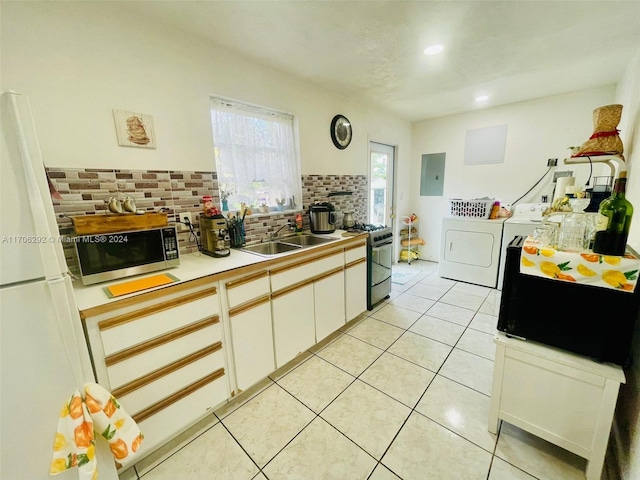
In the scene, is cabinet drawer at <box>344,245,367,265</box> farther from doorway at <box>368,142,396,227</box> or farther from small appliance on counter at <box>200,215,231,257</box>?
doorway at <box>368,142,396,227</box>

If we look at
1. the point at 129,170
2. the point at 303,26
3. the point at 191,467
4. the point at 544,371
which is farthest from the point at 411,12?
the point at 191,467

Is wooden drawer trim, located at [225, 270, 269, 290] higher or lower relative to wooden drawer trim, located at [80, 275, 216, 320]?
lower

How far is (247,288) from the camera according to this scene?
1607mm

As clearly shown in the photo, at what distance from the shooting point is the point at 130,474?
4.20ft

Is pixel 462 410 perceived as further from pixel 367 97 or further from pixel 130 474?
pixel 367 97

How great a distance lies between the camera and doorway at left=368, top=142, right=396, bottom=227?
391 centimetres

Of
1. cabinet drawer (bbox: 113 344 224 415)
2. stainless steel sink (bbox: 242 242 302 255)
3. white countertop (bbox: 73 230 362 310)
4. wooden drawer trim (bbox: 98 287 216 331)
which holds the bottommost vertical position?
cabinet drawer (bbox: 113 344 224 415)

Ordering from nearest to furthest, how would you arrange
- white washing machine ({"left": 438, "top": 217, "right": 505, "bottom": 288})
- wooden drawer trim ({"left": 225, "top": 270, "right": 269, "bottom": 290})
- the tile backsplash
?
the tile backsplash
wooden drawer trim ({"left": 225, "top": 270, "right": 269, "bottom": 290})
white washing machine ({"left": 438, "top": 217, "right": 505, "bottom": 288})

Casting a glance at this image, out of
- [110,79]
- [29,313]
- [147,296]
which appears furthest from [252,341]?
[110,79]

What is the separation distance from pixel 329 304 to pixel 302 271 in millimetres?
502

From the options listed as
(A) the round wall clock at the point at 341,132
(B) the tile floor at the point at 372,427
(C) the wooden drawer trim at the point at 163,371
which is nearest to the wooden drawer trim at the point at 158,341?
Result: (C) the wooden drawer trim at the point at 163,371

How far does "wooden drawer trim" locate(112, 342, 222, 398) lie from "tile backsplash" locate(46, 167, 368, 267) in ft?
2.56

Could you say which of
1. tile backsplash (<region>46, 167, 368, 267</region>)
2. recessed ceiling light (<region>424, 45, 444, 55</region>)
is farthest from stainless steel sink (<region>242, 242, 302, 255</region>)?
recessed ceiling light (<region>424, 45, 444, 55</region>)

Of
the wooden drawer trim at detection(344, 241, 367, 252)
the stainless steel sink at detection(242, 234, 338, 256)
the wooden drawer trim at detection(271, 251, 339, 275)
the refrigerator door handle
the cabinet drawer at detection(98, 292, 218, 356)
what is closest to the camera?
the refrigerator door handle
